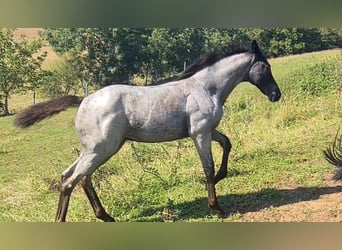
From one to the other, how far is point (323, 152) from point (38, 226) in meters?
1.79

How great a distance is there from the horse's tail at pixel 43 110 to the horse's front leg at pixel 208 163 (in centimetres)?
73

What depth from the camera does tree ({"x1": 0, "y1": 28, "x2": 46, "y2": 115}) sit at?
343 cm

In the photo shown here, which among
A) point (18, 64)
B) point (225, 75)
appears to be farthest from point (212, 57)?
point (18, 64)

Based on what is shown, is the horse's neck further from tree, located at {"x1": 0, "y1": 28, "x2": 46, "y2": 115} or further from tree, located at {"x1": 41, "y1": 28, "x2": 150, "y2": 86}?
tree, located at {"x1": 0, "y1": 28, "x2": 46, "y2": 115}

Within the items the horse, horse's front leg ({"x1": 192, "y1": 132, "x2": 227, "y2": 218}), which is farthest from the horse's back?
horse's front leg ({"x1": 192, "y1": 132, "x2": 227, "y2": 218})

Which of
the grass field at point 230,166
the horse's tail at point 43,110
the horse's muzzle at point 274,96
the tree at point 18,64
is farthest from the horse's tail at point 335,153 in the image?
the tree at point 18,64

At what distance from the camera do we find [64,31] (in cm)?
342

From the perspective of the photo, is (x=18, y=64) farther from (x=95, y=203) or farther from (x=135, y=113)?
(x=95, y=203)

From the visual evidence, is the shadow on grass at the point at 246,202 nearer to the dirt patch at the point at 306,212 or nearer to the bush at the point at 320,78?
the dirt patch at the point at 306,212

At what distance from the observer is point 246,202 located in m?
3.45

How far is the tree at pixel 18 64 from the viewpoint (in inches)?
135

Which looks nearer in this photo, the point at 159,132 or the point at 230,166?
the point at 159,132

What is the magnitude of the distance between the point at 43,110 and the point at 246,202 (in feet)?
4.32

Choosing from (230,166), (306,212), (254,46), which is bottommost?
(306,212)
